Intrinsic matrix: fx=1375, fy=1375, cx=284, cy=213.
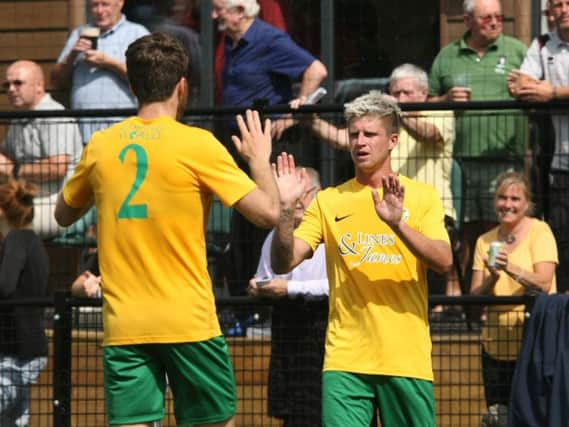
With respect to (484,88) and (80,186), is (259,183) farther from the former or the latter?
(484,88)

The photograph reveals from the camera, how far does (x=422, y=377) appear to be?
6.69 metres

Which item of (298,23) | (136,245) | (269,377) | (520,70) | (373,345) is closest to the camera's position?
(136,245)

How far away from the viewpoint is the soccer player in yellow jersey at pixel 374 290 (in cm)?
665

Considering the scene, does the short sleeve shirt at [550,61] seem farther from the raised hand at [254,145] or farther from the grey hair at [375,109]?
the raised hand at [254,145]

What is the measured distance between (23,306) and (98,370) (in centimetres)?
61

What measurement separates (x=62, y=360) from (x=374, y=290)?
8.23ft

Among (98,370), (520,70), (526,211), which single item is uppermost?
(520,70)

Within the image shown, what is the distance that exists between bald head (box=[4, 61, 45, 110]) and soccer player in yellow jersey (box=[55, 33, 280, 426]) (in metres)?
3.92

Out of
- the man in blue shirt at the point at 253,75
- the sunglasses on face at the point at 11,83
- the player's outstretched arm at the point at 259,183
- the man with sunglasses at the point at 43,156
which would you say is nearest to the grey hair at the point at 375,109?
the player's outstretched arm at the point at 259,183

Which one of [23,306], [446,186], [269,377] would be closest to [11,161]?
[23,306]

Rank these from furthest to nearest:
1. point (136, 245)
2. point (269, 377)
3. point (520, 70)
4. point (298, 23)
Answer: point (298, 23) < point (520, 70) < point (269, 377) < point (136, 245)

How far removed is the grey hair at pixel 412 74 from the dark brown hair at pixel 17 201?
2456 mm

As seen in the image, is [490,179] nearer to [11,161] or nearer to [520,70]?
[520,70]

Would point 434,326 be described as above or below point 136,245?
below
